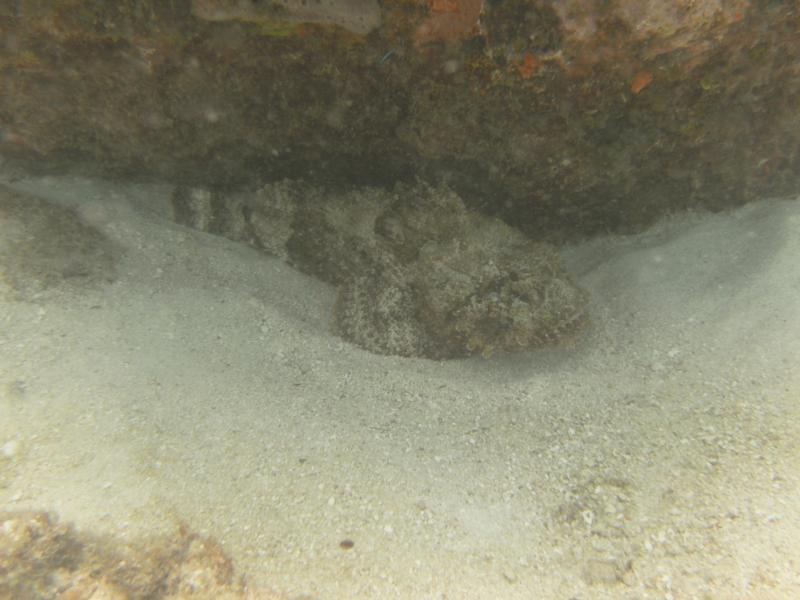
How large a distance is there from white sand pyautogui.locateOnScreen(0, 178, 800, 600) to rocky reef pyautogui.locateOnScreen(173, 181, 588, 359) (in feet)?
0.81

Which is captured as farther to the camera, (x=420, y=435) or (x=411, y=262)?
→ (x=411, y=262)

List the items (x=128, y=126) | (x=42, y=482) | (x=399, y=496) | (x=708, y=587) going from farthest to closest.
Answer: (x=128, y=126) < (x=399, y=496) < (x=42, y=482) < (x=708, y=587)

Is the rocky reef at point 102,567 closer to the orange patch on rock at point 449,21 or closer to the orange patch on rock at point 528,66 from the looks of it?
the orange patch on rock at point 449,21

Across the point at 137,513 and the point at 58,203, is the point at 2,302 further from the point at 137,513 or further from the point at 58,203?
the point at 137,513

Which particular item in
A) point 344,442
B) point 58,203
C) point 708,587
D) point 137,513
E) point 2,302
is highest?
point 58,203

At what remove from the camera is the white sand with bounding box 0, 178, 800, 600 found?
184 centimetres

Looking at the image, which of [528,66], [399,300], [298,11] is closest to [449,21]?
[528,66]

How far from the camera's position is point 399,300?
3635mm

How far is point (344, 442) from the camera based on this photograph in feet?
7.88

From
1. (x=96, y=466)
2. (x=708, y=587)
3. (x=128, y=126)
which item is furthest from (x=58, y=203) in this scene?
(x=708, y=587)

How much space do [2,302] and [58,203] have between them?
100 cm

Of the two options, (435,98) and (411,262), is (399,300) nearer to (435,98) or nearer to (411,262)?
(411,262)

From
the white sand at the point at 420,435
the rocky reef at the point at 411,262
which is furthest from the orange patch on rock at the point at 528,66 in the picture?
the white sand at the point at 420,435

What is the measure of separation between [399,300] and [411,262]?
1.01 feet
